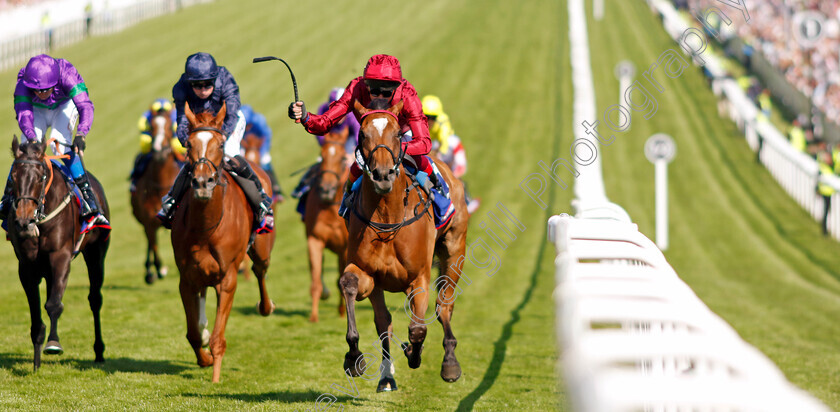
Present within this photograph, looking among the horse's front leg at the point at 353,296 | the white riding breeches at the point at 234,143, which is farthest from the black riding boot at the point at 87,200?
the horse's front leg at the point at 353,296

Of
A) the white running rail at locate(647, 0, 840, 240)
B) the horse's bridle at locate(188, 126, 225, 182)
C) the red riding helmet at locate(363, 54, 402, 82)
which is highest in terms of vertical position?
the white running rail at locate(647, 0, 840, 240)

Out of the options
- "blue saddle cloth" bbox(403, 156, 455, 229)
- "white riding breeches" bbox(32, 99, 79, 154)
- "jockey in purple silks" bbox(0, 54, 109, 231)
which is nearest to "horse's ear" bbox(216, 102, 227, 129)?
"jockey in purple silks" bbox(0, 54, 109, 231)

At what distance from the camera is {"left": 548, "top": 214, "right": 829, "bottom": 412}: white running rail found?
1.79 metres

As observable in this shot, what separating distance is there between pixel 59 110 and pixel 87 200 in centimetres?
81

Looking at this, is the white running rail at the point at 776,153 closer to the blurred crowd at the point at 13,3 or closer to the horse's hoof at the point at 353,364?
the horse's hoof at the point at 353,364

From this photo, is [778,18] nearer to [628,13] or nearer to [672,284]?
[628,13]

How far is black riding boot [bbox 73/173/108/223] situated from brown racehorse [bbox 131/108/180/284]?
442 cm

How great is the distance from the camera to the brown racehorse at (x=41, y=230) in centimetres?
660

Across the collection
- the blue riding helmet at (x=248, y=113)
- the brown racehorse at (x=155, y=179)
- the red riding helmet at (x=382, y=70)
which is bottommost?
the red riding helmet at (x=382, y=70)

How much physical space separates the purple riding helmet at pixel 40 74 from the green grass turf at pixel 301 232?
7.35ft

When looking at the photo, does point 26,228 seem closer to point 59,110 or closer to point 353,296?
point 59,110

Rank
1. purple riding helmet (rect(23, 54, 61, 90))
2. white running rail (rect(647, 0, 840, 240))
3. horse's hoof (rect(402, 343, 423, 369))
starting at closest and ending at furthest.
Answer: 1. horse's hoof (rect(402, 343, 423, 369))
2. purple riding helmet (rect(23, 54, 61, 90))
3. white running rail (rect(647, 0, 840, 240))

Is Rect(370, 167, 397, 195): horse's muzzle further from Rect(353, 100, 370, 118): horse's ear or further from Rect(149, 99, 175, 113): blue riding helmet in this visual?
Rect(149, 99, 175, 113): blue riding helmet

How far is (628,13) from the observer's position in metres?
43.4
